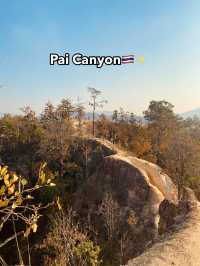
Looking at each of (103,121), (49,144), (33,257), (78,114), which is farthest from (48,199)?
(103,121)

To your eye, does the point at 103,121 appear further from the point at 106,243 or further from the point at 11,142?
the point at 106,243

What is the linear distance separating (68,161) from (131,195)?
14.8 meters

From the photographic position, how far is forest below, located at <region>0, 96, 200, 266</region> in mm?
26734

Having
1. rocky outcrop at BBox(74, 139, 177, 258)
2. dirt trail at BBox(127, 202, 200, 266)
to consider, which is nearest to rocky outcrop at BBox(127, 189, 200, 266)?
dirt trail at BBox(127, 202, 200, 266)

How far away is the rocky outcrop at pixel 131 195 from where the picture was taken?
2750 cm

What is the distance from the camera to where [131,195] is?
29.9 metres

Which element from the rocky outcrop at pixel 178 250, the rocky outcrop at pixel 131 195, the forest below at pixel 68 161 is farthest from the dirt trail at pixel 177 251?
the rocky outcrop at pixel 131 195

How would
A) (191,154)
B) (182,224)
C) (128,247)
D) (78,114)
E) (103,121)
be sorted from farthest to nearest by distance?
(103,121) → (78,114) → (191,154) → (128,247) → (182,224)

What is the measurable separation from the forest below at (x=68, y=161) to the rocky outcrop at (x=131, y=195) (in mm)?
990

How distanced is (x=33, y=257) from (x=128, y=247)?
7628mm

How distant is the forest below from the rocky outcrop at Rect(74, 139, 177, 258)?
3.25 feet

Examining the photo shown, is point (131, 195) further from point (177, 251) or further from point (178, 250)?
point (177, 251)

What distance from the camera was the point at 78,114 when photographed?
176ft

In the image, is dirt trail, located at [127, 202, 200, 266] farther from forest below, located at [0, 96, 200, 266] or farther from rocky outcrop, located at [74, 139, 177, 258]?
rocky outcrop, located at [74, 139, 177, 258]
